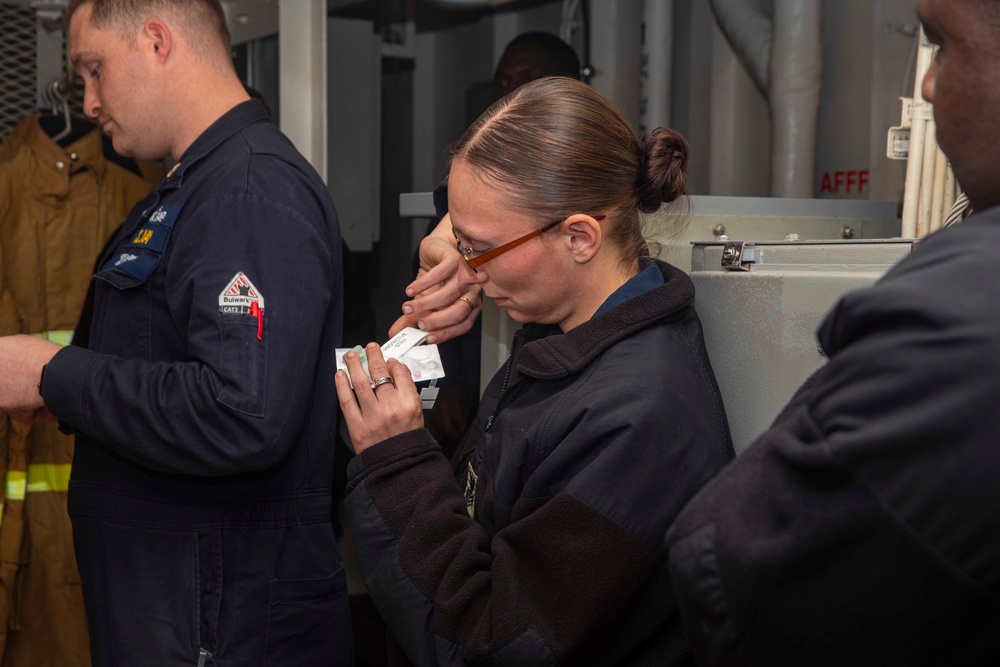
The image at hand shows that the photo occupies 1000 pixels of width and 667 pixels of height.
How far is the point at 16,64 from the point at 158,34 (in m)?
1.35

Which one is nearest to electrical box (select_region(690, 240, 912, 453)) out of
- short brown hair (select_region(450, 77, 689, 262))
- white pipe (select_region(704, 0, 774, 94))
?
short brown hair (select_region(450, 77, 689, 262))

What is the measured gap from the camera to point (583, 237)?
1309mm

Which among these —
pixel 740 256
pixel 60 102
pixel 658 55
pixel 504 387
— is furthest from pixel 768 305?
pixel 60 102

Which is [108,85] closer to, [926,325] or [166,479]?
[166,479]

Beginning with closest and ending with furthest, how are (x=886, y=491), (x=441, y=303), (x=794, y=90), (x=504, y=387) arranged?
(x=886, y=491)
(x=504, y=387)
(x=441, y=303)
(x=794, y=90)

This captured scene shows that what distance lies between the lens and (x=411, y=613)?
1.19 m

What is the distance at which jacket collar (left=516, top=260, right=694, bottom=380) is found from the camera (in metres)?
1.23

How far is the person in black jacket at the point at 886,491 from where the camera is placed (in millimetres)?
599

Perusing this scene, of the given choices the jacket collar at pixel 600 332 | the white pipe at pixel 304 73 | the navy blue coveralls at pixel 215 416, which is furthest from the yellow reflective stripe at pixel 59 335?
the jacket collar at pixel 600 332

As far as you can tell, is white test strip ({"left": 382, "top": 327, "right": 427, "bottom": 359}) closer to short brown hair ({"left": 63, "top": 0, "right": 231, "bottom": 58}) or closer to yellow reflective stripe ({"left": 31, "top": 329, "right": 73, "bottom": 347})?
Result: short brown hair ({"left": 63, "top": 0, "right": 231, "bottom": 58})

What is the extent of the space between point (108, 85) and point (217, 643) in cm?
105

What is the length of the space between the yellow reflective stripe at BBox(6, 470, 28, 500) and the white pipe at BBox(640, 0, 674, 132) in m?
2.12

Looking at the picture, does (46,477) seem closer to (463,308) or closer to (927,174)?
(463,308)

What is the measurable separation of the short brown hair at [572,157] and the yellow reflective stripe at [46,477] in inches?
72.4
